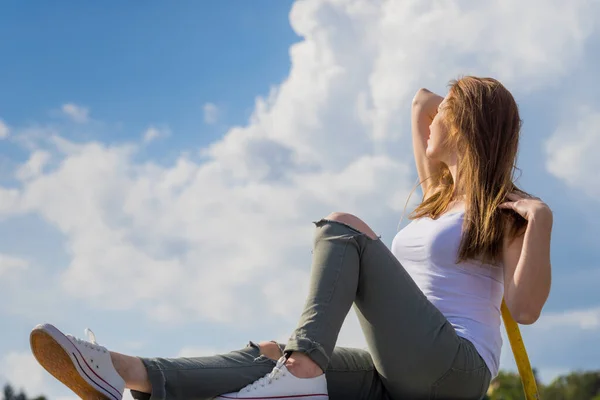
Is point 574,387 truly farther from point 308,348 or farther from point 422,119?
point 308,348

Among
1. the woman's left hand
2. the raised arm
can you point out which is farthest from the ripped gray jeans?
the raised arm

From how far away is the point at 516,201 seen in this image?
12.4 feet

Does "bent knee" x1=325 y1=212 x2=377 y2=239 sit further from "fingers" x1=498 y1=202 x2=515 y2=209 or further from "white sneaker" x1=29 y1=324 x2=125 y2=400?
"white sneaker" x1=29 y1=324 x2=125 y2=400

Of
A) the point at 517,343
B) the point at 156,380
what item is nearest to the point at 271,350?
the point at 156,380

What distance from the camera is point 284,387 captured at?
10.6 ft

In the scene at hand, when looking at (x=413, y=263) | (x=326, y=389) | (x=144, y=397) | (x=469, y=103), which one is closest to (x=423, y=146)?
(x=469, y=103)

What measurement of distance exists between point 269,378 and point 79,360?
81 centimetres

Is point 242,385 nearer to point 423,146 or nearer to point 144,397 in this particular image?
point 144,397

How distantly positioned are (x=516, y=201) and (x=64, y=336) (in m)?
2.25

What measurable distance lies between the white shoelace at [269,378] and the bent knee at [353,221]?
67 cm

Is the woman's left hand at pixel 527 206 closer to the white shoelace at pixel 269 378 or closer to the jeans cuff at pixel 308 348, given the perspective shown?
the jeans cuff at pixel 308 348

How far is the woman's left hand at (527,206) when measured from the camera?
11.8 feet

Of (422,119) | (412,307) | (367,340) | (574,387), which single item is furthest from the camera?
(574,387)

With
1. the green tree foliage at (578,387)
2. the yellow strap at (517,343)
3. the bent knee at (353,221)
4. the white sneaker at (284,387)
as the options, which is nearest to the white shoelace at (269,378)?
the white sneaker at (284,387)
